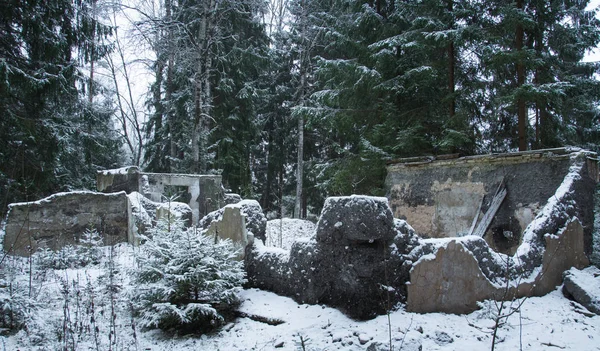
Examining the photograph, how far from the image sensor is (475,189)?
8.66m

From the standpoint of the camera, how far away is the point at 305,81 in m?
21.0

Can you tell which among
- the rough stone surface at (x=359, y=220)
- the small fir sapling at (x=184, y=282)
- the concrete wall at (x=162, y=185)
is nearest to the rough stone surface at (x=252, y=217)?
the small fir sapling at (x=184, y=282)

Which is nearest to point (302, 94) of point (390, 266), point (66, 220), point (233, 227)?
point (66, 220)

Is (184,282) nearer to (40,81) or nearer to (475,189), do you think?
(475,189)

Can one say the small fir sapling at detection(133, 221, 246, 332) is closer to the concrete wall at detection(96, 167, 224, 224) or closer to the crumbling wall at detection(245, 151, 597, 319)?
the crumbling wall at detection(245, 151, 597, 319)

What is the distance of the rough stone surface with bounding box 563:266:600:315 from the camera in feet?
16.3

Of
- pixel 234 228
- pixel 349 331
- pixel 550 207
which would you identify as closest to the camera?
pixel 349 331

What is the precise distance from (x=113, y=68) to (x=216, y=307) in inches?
799

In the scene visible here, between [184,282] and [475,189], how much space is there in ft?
23.1

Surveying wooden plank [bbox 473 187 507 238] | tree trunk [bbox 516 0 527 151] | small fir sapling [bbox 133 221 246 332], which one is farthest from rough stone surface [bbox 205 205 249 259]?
tree trunk [bbox 516 0 527 151]

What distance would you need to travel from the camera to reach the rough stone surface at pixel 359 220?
4555mm

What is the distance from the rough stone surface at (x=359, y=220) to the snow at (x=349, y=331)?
960mm

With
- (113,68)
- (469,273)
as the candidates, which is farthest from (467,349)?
(113,68)

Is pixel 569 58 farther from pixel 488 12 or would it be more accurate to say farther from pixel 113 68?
pixel 113 68
